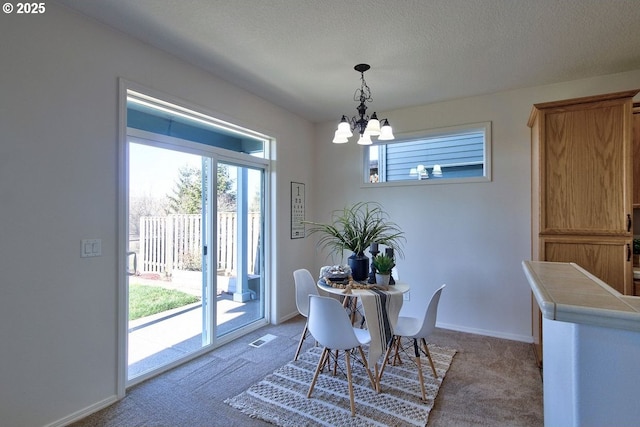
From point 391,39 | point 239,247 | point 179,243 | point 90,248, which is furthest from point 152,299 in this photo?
point 391,39

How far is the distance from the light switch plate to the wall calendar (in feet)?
7.58

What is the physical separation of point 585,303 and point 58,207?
2.64 meters

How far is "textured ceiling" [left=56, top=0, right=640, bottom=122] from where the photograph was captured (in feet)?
6.72

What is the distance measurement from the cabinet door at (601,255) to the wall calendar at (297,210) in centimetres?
273

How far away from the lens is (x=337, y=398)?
2.25m

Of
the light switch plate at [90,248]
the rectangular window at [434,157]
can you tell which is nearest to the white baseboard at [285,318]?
the rectangular window at [434,157]

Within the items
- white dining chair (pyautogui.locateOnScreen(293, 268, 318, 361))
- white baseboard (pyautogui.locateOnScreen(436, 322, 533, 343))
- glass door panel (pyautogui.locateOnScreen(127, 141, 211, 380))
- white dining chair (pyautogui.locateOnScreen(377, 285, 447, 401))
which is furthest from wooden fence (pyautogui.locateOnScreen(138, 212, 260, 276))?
white baseboard (pyautogui.locateOnScreen(436, 322, 533, 343))

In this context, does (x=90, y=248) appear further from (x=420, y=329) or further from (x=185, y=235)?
(x=420, y=329)

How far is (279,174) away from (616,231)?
10.7 ft

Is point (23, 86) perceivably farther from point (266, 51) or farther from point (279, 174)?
point (279, 174)

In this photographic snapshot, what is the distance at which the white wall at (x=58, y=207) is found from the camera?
71.3 inches

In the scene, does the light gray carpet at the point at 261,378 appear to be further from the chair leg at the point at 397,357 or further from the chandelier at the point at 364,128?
the chandelier at the point at 364,128

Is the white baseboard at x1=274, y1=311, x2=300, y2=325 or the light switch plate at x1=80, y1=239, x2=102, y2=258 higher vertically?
the light switch plate at x1=80, y1=239, x2=102, y2=258

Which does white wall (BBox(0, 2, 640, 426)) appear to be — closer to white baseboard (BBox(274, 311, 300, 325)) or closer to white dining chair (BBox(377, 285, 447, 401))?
white dining chair (BBox(377, 285, 447, 401))
